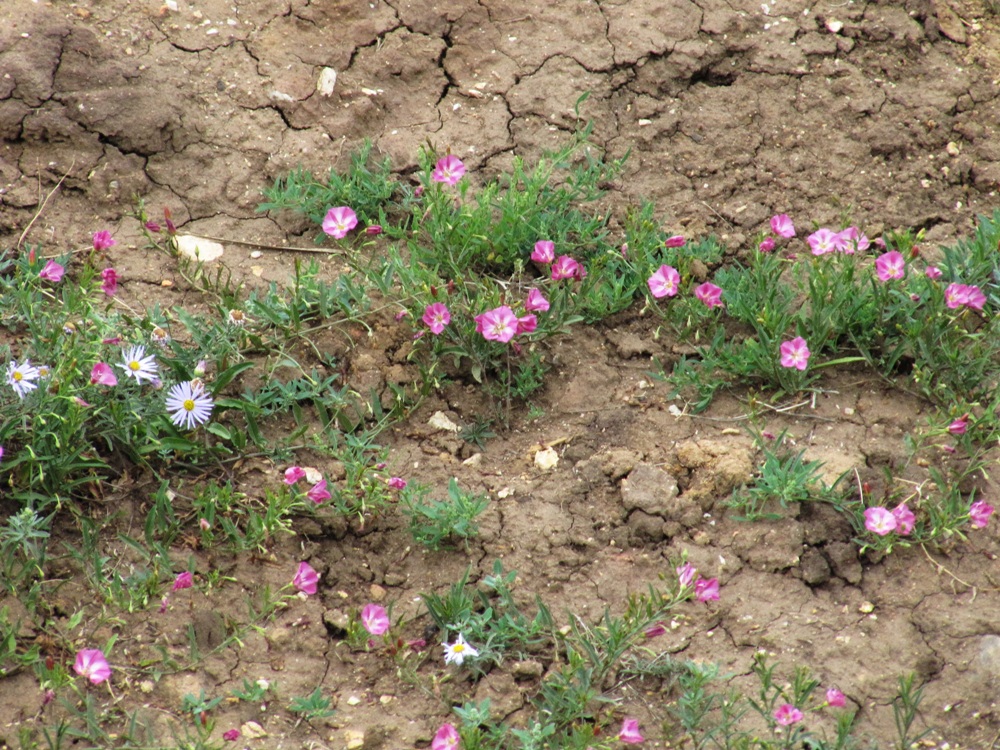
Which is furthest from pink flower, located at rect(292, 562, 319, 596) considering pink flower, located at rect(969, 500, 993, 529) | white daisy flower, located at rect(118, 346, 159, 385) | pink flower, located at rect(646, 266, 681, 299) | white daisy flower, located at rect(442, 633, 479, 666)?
pink flower, located at rect(969, 500, 993, 529)

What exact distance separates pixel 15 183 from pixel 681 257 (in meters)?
2.40

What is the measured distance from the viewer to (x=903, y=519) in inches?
119

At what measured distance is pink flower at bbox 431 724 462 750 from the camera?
2.57 meters

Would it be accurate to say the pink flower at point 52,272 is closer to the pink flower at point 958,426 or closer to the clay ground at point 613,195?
the clay ground at point 613,195

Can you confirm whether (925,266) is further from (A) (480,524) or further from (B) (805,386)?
(A) (480,524)

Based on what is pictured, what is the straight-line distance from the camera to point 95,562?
2840mm

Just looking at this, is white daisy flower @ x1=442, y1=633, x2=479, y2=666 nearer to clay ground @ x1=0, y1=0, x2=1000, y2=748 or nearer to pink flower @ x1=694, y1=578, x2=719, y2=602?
clay ground @ x1=0, y1=0, x2=1000, y2=748

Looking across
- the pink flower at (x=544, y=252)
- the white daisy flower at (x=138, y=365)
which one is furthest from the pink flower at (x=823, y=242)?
the white daisy flower at (x=138, y=365)

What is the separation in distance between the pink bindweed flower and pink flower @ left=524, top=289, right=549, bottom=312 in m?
1.08

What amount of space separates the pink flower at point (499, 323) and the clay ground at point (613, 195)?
0.27 m

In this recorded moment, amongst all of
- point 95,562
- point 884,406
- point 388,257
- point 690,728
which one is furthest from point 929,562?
point 95,562

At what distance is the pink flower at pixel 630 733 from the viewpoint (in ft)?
8.52

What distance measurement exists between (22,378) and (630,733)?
1862 mm

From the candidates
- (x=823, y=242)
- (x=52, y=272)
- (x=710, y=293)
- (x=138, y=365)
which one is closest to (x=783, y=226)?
(x=823, y=242)
